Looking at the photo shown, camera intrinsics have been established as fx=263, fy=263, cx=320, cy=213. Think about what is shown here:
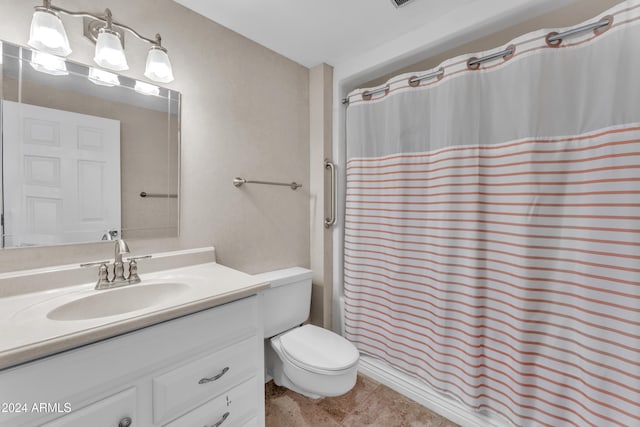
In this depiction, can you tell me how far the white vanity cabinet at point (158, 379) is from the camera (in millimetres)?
647

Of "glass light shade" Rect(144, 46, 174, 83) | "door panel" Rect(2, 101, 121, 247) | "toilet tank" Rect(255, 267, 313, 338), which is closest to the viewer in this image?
"door panel" Rect(2, 101, 121, 247)

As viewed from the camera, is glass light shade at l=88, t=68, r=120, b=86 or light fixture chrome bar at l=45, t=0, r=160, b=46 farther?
glass light shade at l=88, t=68, r=120, b=86

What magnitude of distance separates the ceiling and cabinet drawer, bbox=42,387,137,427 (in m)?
1.71

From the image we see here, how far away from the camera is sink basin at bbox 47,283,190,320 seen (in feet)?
3.00

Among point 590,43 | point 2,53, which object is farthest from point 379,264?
point 2,53

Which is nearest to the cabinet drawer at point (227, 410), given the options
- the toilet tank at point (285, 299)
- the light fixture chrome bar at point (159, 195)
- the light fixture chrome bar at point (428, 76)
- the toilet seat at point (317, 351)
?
the toilet seat at point (317, 351)

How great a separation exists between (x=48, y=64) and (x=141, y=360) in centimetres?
115

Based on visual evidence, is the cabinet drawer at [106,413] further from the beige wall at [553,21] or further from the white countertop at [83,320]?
the beige wall at [553,21]

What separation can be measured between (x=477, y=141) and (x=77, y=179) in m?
1.81

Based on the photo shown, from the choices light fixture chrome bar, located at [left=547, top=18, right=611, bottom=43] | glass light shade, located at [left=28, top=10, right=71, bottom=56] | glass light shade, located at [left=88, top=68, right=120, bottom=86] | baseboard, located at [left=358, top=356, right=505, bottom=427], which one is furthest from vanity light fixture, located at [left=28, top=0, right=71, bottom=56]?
baseboard, located at [left=358, top=356, right=505, bottom=427]

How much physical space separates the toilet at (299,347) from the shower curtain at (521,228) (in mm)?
441

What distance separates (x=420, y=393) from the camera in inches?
61.8

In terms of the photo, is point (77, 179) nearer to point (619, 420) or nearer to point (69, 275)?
point (69, 275)

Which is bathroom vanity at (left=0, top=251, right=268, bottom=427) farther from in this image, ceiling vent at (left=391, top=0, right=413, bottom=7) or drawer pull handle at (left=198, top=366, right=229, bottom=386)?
ceiling vent at (left=391, top=0, right=413, bottom=7)
